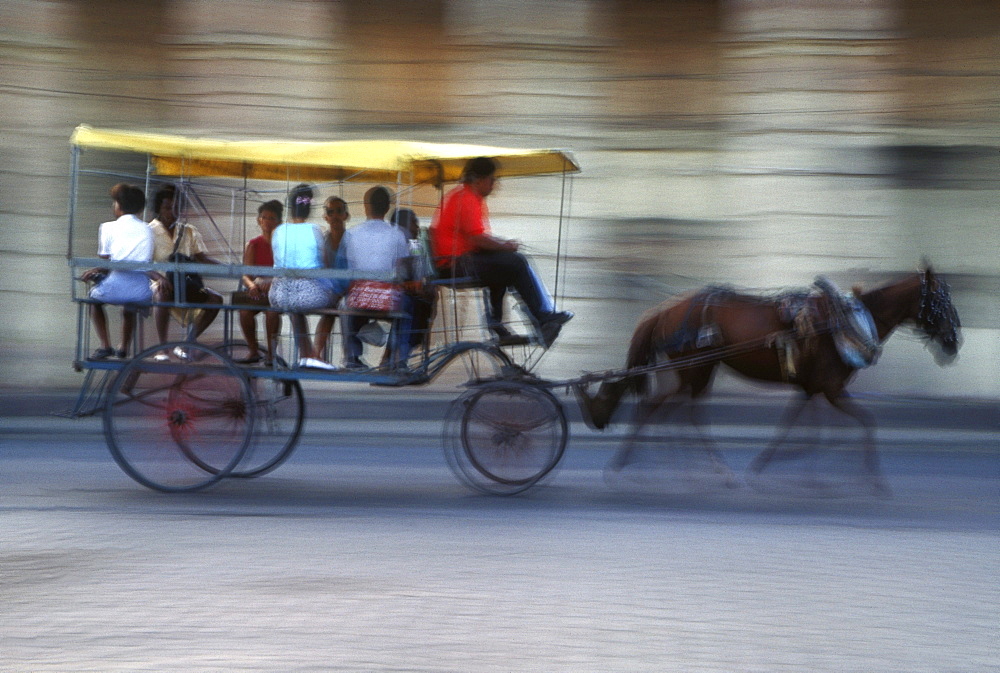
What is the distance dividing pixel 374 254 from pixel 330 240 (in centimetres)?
50

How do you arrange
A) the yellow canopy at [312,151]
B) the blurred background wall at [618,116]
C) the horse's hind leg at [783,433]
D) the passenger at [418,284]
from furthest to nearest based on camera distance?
the blurred background wall at [618,116] < the horse's hind leg at [783,433] < the passenger at [418,284] < the yellow canopy at [312,151]

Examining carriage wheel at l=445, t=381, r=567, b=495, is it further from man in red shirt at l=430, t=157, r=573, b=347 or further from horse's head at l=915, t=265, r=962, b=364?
horse's head at l=915, t=265, r=962, b=364

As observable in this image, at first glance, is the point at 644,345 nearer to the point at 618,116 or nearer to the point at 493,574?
the point at 493,574

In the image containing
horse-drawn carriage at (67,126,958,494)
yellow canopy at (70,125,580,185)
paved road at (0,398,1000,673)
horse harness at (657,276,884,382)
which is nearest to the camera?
paved road at (0,398,1000,673)

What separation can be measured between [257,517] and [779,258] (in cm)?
644

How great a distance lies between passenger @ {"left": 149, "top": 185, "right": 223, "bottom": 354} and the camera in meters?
7.23

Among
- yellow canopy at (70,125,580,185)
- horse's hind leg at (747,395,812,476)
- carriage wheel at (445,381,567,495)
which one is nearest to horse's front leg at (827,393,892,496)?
horse's hind leg at (747,395,812,476)

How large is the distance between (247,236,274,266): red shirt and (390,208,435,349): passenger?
0.85 m

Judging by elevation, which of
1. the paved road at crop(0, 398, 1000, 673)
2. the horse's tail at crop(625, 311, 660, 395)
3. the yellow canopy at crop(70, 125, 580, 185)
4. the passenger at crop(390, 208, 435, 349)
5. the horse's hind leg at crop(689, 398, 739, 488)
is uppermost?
the yellow canopy at crop(70, 125, 580, 185)

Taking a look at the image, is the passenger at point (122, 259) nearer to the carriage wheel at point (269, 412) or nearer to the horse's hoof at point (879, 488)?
the carriage wheel at point (269, 412)

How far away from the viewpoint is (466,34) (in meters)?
11.7

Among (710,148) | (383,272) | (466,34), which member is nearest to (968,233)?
(710,148)

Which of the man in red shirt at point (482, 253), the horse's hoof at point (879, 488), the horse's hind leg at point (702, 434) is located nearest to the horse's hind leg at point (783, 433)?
the horse's hind leg at point (702, 434)

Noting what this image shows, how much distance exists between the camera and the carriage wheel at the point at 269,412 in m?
7.40
